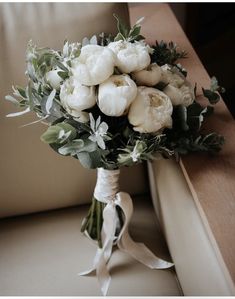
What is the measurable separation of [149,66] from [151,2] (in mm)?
525

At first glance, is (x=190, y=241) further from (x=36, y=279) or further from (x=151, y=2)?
(x=151, y=2)

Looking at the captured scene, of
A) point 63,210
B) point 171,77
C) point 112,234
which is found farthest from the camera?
point 63,210

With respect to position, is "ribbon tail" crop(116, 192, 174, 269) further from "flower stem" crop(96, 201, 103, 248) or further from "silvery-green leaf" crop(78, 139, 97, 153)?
"silvery-green leaf" crop(78, 139, 97, 153)

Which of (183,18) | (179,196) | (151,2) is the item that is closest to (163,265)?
(179,196)

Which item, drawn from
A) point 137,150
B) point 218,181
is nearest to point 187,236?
point 218,181

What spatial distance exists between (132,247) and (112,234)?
0.06m

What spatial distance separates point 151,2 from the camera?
1.01m

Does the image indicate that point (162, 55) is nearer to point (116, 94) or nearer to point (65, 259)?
point (116, 94)

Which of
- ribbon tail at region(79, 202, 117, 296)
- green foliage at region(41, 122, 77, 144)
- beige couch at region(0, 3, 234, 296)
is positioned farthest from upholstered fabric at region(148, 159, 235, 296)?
green foliage at region(41, 122, 77, 144)

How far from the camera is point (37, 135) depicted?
75 centimetres

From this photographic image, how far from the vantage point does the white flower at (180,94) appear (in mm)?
578

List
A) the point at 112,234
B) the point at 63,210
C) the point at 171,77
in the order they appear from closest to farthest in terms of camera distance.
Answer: the point at 171,77 → the point at 112,234 → the point at 63,210

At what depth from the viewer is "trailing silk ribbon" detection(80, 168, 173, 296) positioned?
0.69 m

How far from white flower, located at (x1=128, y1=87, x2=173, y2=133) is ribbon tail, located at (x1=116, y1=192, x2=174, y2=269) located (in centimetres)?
22
